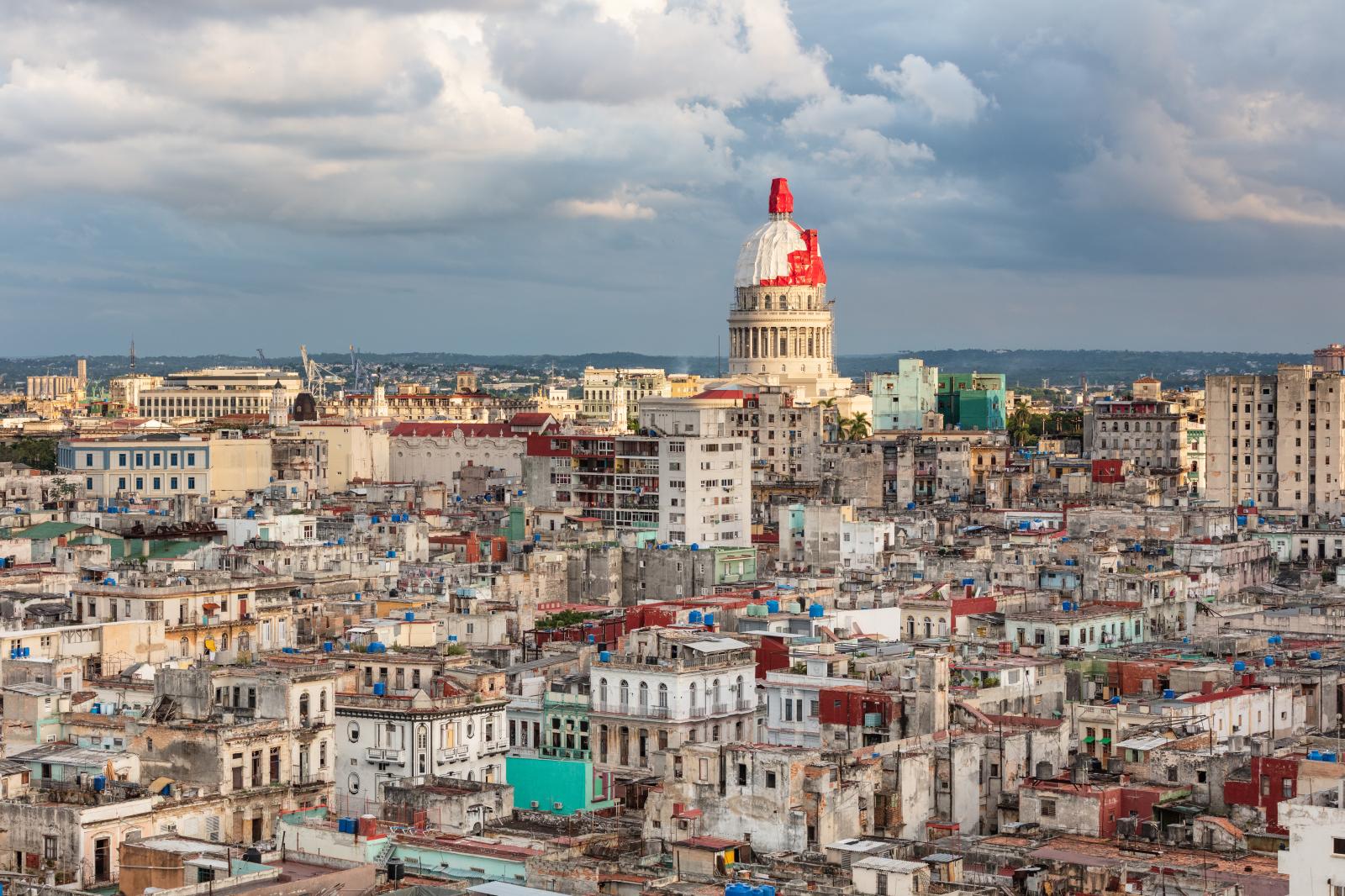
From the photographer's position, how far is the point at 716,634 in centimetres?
8462

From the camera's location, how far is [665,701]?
7575 centimetres

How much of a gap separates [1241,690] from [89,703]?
3664cm

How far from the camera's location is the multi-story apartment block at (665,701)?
7538 centimetres

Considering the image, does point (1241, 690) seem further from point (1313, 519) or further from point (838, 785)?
point (1313, 519)

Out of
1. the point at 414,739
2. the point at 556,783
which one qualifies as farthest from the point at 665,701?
the point at 414,739

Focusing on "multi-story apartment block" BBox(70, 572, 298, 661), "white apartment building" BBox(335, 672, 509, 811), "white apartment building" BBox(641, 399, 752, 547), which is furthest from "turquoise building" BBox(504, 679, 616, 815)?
"white apartment building" BBox(641, 399, 752, 547)

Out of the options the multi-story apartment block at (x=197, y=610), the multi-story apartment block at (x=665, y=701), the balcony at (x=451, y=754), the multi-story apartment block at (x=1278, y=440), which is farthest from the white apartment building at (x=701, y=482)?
the balcony at (x=451, y=754)

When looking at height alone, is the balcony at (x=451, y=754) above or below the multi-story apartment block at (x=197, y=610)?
below

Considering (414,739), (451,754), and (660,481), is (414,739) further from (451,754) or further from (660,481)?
(660,481)

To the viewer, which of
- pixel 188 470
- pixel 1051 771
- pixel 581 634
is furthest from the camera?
pixel 188 470

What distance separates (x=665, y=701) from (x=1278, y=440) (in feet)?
360

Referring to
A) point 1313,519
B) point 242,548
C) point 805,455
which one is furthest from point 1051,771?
point 805,455

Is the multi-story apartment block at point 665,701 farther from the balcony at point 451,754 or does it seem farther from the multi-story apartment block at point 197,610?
the multi-story apartment block at point 197,610

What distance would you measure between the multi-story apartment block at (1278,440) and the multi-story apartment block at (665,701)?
10305 cm
